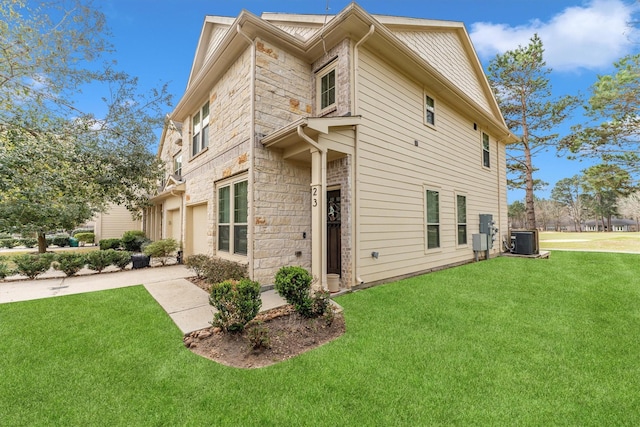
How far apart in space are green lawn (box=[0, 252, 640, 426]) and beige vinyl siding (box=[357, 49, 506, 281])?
1880mm

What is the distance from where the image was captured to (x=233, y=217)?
6.56 meters

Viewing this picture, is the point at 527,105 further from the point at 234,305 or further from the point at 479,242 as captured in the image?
the point at 234,305

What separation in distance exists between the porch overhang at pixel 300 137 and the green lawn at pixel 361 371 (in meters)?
3.11

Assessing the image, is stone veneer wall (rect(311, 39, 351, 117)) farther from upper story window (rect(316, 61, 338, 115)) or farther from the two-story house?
upper story window (rect(316, 61, 338, 115))

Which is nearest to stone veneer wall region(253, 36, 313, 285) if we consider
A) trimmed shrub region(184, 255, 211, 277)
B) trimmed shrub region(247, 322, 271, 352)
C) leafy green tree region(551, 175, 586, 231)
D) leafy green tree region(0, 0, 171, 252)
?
trimmed shrub region(184, 255, 211, 277)

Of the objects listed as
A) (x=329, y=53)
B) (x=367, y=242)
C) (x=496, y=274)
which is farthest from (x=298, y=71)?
(x=496, y=274)

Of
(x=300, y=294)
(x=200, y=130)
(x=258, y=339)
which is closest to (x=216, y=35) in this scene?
(x=200, y=130)

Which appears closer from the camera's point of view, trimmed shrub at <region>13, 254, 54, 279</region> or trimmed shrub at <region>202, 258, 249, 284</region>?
trimmed shrub at <region>202, 258, 249, 284</region>

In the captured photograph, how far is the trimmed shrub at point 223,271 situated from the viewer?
5363 mm

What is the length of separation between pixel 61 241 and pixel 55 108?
66.2 feet

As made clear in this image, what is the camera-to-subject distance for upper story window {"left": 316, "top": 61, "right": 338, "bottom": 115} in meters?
6.10

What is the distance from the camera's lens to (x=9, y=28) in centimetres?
505

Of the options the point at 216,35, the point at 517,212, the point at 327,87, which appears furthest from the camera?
the point at 517,212

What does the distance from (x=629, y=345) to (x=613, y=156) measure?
1618 centimetres
